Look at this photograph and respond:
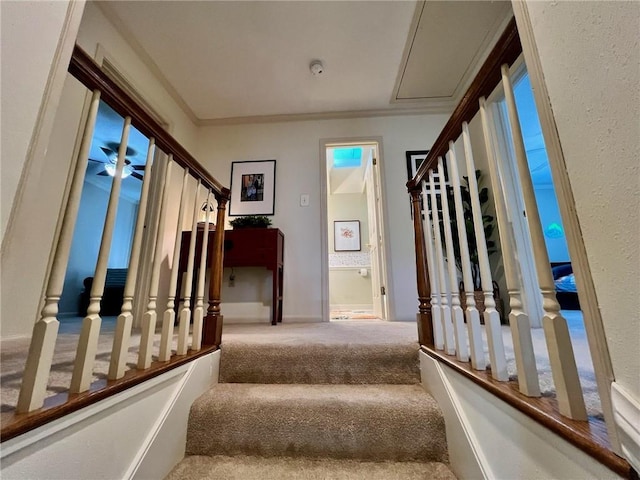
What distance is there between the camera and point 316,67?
246cm

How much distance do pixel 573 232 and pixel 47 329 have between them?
3.47 ft

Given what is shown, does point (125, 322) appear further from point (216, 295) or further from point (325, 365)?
point (325, 365)

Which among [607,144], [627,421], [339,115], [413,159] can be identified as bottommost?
[627,421]

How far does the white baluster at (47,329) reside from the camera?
54cm

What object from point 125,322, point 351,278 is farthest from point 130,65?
point 351,278

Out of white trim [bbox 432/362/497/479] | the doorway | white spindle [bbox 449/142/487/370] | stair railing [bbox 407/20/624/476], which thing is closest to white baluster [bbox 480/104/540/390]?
stair railing [bbox 407/20/624/476]

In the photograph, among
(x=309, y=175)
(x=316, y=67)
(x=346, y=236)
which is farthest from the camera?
(x=346, y=236)

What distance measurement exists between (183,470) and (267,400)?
0.32m

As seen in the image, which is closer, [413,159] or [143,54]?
[143,54]

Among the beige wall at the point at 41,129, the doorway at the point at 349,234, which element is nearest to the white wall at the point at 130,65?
the beige wall at the point at 41,129

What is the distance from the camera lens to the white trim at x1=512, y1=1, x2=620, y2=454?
1.37 ft

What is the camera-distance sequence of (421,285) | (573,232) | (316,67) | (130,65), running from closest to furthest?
(573,232) → (421,285) → (130,65) → (316,67)

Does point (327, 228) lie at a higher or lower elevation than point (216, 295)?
higher

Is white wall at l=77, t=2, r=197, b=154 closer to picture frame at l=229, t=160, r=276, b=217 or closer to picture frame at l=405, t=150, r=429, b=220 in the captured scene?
picture frame at l=229, t=160, r=276, b=217
